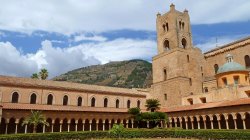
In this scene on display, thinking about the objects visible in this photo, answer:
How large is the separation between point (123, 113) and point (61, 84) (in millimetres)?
10645

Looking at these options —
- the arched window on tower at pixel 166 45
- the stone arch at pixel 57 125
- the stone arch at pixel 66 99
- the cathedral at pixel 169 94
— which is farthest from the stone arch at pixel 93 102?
the arched window on tower at pixel 166 45

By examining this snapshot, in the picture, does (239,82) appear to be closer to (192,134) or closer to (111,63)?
(192,134)

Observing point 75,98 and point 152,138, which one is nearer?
point 152,138

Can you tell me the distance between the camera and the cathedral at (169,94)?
31.5m

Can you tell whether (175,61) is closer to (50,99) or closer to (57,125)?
(50,99)

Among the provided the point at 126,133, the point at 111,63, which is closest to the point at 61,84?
the point at 126,133

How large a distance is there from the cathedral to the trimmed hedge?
4073mm

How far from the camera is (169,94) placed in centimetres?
4197

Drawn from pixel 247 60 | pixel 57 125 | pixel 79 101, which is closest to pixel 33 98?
pixel 57 125

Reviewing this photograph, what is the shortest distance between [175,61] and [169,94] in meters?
5.57

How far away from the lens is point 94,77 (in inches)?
6339

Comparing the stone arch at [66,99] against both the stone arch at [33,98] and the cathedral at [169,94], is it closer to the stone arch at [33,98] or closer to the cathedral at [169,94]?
the cathedral at [169,94]

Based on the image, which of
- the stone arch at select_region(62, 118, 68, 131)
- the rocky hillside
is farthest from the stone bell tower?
the rocky hillside

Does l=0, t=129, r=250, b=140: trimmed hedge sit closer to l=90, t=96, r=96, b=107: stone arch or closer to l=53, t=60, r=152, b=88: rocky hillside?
l=90, t=96, r=96, b=107: stone arch
